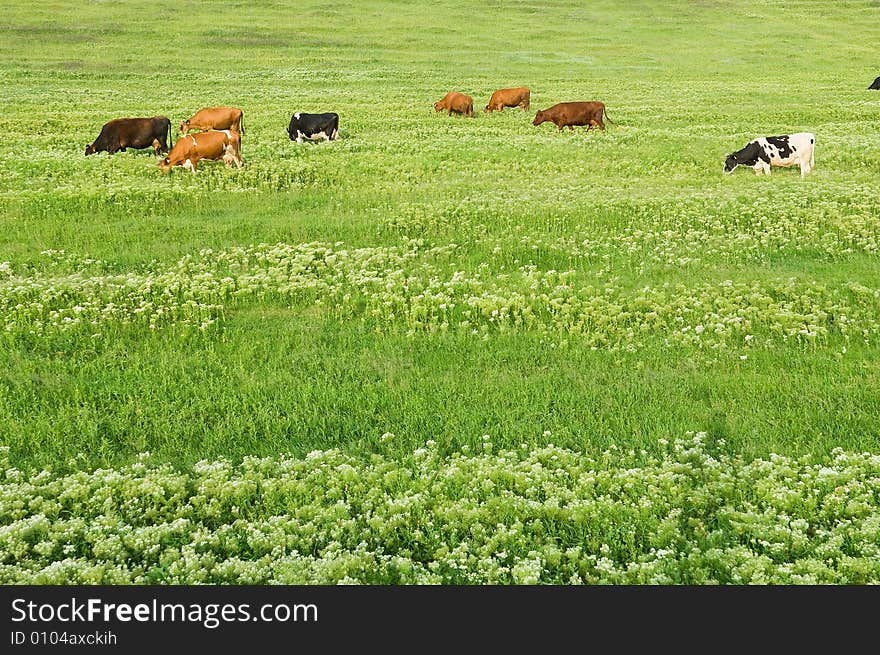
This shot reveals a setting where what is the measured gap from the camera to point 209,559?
6.23 m

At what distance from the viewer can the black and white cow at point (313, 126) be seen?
102 ft

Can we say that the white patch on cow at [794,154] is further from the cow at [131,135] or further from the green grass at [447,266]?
the cow at [131,135]

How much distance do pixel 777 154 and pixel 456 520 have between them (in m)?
21.6

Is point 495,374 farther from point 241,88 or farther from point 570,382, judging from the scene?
point 241,88

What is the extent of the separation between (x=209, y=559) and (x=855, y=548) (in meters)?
5.38

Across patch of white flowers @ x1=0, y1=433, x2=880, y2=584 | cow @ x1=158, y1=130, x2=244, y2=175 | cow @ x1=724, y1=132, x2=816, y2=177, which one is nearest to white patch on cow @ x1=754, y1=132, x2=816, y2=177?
cow @ x1=724, y1=132, x2=816, y2=177

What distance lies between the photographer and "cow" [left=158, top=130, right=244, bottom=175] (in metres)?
24.6

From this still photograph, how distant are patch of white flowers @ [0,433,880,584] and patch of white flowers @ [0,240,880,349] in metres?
3.56

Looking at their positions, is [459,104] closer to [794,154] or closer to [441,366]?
[794,154]

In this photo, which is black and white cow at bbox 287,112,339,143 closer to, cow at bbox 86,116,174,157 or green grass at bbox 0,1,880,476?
green grass at bbox 0,1,880,476

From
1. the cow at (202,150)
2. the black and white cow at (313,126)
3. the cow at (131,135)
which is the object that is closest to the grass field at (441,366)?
the cow at (202,150)

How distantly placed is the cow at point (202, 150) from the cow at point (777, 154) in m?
16.6

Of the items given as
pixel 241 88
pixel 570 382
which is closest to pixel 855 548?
pixel 570 382

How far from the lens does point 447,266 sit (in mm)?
14609
